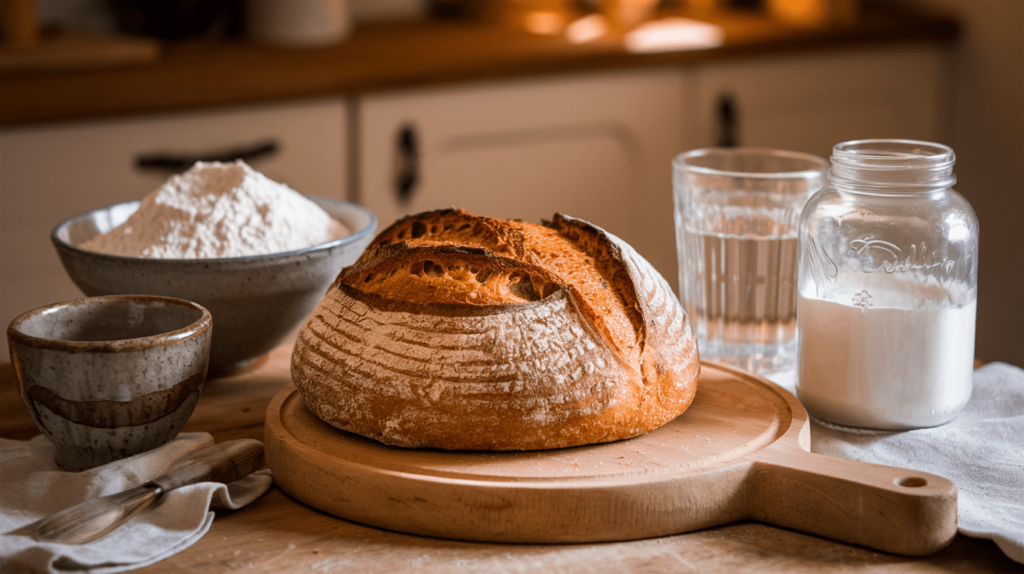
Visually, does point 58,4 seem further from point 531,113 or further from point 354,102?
point 531,113

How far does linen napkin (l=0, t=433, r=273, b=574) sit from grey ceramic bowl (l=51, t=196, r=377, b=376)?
17 cm

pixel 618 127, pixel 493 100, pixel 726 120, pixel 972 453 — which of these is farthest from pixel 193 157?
pixel 972 453

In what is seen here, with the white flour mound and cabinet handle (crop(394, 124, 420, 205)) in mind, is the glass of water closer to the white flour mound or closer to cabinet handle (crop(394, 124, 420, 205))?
the white flour mound

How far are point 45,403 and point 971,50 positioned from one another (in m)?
2.39

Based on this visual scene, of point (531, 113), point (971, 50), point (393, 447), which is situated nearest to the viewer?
point (393, 447)

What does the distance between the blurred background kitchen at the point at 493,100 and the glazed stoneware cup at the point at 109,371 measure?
0.95m

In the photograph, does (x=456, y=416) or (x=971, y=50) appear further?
(x=971, y=50)

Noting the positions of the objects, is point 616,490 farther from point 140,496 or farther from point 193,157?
point 193,157

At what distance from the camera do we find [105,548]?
744mm

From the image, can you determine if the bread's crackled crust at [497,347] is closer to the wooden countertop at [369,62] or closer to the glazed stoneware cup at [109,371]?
the glazed stoneware cup at [109,371]

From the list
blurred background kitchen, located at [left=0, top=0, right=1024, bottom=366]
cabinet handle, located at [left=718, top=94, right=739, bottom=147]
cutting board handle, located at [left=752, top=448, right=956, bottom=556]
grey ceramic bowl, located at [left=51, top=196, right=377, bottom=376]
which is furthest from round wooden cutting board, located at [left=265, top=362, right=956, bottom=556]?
cabinet handle, located at [left=718, top=94, right=739, bottom=147]

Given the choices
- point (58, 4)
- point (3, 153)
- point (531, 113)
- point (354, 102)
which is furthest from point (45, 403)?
point (58, 4)

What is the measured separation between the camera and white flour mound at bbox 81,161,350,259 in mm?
1046

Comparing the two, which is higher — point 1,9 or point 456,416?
point 1,9
